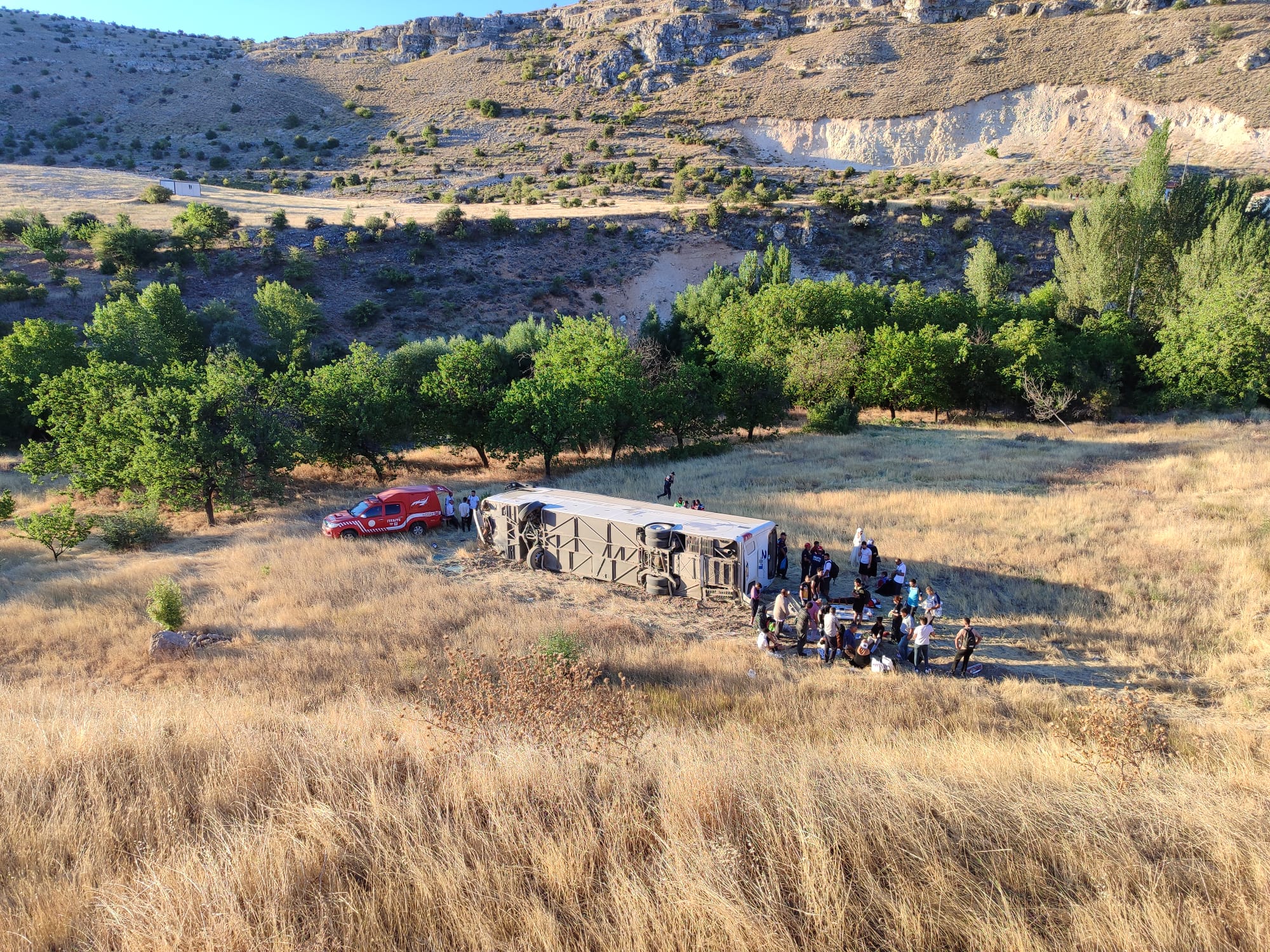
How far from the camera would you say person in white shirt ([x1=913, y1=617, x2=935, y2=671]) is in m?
12.0

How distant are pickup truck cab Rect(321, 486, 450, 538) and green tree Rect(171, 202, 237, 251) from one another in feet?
151

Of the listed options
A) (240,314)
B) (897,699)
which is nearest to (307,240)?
(240,314)

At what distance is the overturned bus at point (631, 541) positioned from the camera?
15047mm

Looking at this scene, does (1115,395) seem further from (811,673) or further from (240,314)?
(240,314)

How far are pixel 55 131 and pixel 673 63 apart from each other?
8615 cm

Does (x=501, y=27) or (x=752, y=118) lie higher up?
(x=501, y=27)

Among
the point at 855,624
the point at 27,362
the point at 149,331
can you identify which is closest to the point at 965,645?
the point at 855,624

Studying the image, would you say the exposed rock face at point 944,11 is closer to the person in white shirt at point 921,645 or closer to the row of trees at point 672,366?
the row of trees at point 672,366

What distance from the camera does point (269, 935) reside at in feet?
10.2

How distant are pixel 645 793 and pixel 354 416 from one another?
27220 mm

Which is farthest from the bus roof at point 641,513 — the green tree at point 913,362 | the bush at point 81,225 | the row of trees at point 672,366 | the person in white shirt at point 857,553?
the bush at point 81,225

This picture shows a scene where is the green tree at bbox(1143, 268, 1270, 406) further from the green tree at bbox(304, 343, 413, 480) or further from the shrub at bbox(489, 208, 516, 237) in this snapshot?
the shrub at bbox(489, 208, 516, 237)

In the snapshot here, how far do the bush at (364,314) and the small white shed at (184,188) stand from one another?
3025cm

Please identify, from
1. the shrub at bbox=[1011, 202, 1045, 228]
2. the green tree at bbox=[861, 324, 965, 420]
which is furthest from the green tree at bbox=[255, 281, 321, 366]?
the shrub at bbox=[1011, 202, 1045, 228]
